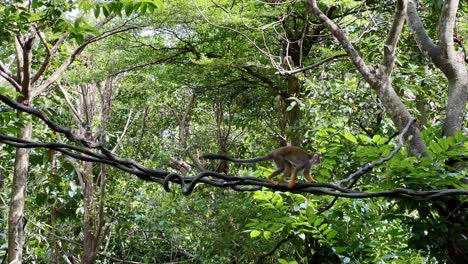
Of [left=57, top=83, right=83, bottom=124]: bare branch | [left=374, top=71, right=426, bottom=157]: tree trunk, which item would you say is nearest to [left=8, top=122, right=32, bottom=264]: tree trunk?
[left=57, top=83, right=83, bottom=124]: bare branch

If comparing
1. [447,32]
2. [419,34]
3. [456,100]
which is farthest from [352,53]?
[456,100]

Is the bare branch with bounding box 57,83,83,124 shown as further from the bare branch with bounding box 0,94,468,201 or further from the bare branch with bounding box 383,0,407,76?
the bare branch with bounding box 0,94,468,201

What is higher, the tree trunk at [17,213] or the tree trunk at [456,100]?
the tree trunk at [456,100]

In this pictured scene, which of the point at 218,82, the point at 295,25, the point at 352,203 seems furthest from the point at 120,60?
the point at 352,203

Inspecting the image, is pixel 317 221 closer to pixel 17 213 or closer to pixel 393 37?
pixel 393 37

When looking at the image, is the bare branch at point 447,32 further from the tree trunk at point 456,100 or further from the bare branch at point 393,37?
the bare branch at point 393,37

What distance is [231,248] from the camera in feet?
24.3

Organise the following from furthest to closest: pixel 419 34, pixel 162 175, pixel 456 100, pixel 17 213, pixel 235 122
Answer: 1. pixel 235 122
2. pixel 17 213
3. pixel 419 34
4. pixel 456 100
5. pixel 162 175

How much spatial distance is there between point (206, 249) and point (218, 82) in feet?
9.02

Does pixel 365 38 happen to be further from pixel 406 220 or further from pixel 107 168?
pixel 107 168

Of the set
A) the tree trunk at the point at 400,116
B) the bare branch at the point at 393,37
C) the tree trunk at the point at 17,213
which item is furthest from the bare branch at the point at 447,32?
the tree trunk at the point at 17,213

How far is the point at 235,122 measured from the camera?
31.3ft

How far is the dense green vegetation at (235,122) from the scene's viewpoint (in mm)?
3822

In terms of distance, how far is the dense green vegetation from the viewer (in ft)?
12.5
